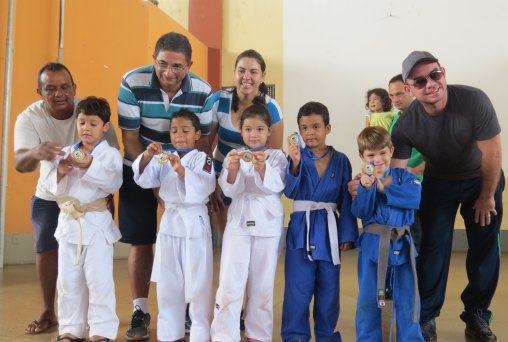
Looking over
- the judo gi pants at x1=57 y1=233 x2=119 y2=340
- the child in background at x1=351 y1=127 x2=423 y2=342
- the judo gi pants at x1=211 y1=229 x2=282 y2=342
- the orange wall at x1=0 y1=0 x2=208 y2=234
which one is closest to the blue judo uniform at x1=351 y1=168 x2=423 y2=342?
the child in background at x1=351 y1=127 x2=423 y2=342

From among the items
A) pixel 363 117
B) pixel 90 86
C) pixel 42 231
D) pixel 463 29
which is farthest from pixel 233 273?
pixel 463 29

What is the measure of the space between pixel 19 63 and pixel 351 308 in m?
3.84

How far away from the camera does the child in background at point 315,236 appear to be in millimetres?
2488

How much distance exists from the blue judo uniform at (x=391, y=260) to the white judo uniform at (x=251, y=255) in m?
0.43

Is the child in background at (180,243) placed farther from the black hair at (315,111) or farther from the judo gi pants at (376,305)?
the judo gi pants at (376,305)

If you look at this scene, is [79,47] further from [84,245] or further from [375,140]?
[375,140]

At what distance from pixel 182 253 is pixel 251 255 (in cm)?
35

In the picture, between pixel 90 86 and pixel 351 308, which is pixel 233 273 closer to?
pixel 351 308

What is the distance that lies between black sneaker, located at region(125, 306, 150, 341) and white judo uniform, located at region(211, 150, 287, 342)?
18.2 inches

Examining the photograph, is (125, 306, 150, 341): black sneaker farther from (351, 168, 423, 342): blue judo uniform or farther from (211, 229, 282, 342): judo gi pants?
(351, 168, 423, 342): blue judo uniform

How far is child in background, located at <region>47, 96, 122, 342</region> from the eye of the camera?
241cm

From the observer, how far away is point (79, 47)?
498 cm

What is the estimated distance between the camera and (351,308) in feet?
11.2

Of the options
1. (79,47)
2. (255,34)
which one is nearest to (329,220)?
(79,47)
